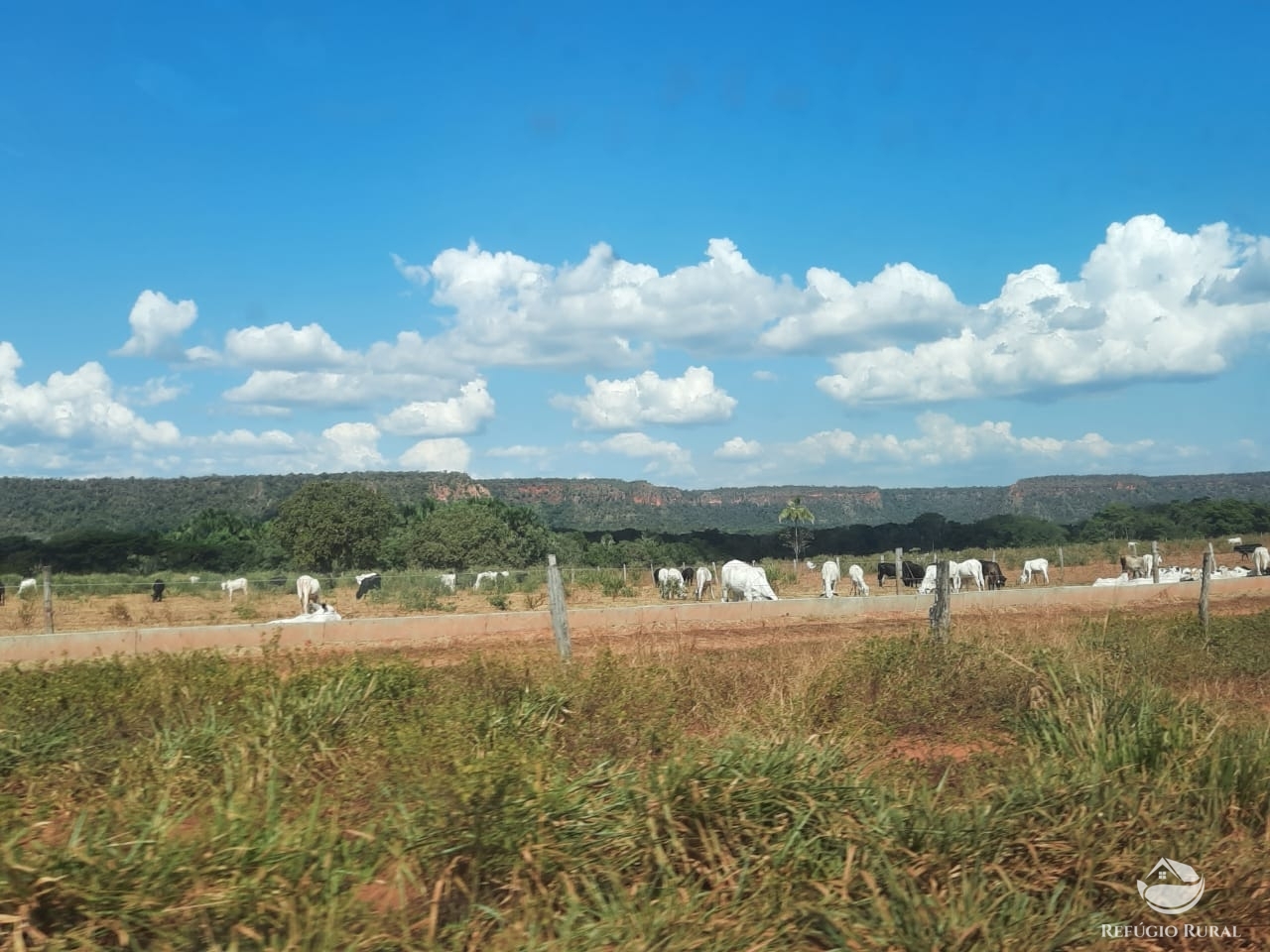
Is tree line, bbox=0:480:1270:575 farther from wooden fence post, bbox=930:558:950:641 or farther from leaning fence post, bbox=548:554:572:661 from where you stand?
leaning fence post, bbox=548:554:572:661

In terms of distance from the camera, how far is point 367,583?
34281 mm

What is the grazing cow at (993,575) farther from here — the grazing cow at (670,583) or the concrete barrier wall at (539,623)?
the grazing cow at (670,583)

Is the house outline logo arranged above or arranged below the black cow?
above

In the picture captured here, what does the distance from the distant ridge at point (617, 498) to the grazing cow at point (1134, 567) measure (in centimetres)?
6543

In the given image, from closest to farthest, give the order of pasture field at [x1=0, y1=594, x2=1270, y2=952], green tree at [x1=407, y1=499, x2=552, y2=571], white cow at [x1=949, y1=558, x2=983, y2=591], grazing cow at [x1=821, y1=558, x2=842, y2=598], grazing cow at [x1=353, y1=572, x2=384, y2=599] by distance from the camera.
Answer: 1. pasture field at [x1=0, y1=594, x2=1270, y2=952]
2. grazing cow at [x1=821, y1=558, x2=842, y2=598]
3. white cow at [x1=949, y1=558, x2=983, y2=591]
4. grazing cow at [x1=353, y1=572, x2=384, y2=599]
5. green tree at [x1=407, y1=499, x2=552, y2=571]

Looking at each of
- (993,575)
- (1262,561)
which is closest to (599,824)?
(993,575)

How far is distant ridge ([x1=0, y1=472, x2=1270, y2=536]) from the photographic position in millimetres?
88875

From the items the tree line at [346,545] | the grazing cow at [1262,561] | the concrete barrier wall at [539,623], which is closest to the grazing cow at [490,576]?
the tree line at [346,545]

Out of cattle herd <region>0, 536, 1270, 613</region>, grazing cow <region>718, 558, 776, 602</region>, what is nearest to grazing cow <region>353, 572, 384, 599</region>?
cattle herd <region>0, 536, 1270, 613</region>

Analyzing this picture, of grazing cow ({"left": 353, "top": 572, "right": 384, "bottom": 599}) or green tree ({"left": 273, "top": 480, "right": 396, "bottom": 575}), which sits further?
green tree ({"left": 273, "top": 480, "right": 396, "bottom": 575})

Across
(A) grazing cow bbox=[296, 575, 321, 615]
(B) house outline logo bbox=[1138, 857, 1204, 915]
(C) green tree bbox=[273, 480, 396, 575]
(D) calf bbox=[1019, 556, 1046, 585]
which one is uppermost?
(C) green tree bbox=[273, 480, 396, 575]

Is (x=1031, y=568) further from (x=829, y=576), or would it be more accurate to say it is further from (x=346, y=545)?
(x=346, y=545)

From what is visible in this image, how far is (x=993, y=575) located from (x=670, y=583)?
10.7m

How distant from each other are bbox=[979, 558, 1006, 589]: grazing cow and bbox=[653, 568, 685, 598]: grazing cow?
9978mm
